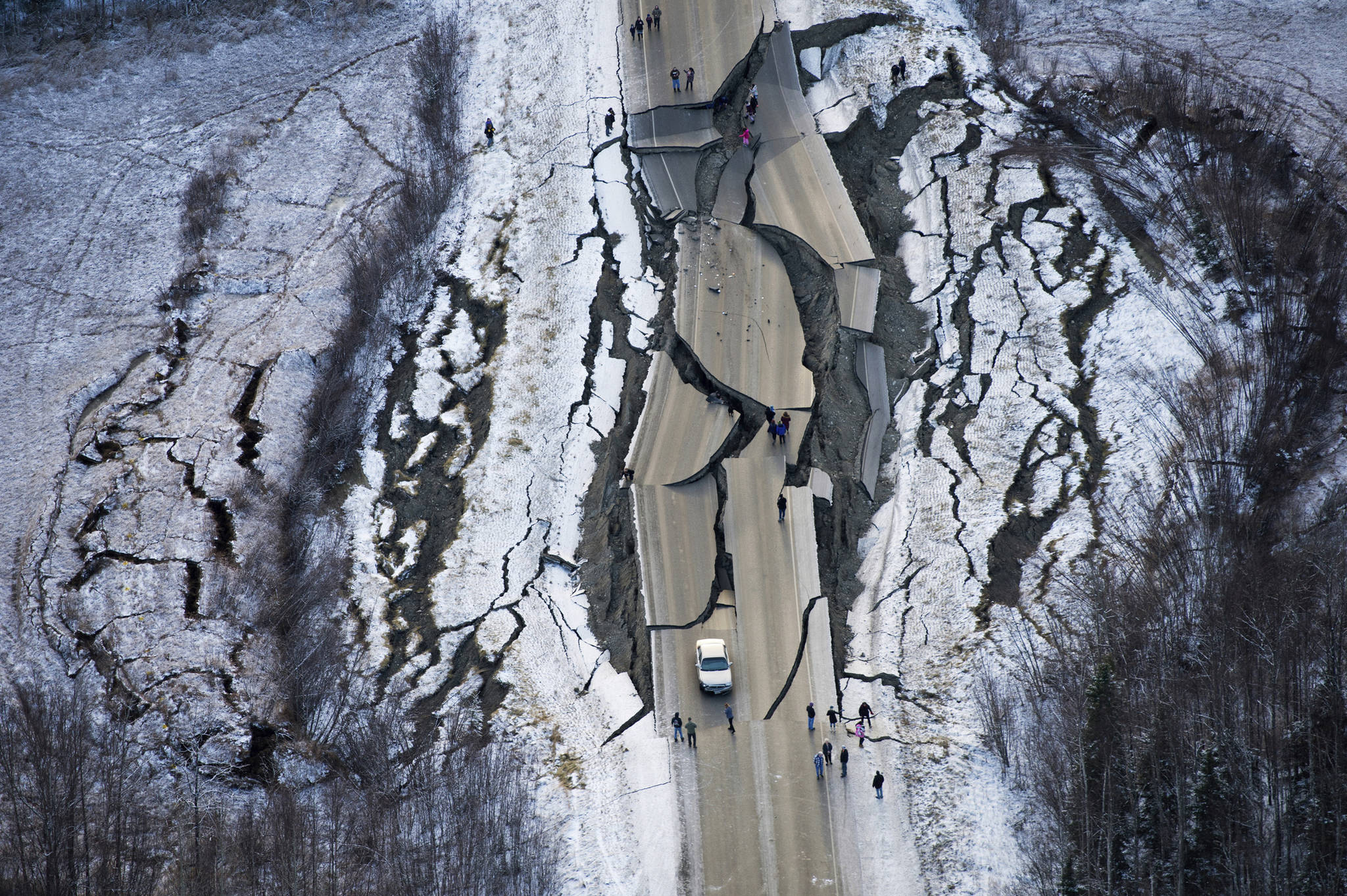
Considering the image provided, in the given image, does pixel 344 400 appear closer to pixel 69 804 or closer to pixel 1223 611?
pixel 69 804

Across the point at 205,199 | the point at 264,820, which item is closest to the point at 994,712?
the point at 264,820

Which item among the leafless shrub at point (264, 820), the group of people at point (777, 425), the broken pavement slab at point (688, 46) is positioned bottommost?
the leafless shrub at point (264, 820)

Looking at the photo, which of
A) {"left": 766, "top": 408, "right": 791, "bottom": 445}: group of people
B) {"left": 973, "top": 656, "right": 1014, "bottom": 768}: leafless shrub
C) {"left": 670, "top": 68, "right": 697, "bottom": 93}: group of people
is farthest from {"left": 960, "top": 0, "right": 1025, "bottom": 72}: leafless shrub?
{"left": 973, "top": 656, "right": 1014, "bottom": 768}: leafless shrub

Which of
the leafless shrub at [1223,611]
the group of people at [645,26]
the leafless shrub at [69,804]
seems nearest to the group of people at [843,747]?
the leafless shrub at [1223,611]

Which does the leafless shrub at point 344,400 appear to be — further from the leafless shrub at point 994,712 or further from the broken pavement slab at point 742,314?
the leafless shrub at point 994,712

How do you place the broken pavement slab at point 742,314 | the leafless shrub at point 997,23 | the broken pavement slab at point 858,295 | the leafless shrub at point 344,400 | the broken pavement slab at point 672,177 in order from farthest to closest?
1. the leafless shrub at point 997,23
2. the broken pavement slab at point 672,177
3. the broken pavement slab at point 858,295
4. the broken pavement slab at point 742,314
5. the leafless shrub at point 344,400

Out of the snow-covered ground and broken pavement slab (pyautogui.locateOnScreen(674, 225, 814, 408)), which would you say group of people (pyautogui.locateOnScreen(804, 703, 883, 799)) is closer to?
broken pavement slab (pyautogui.locateOnScreen(674, 225, 814, 408))

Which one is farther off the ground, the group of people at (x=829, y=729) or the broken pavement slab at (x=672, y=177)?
the broken pavement slab at (x=672, y=177)
